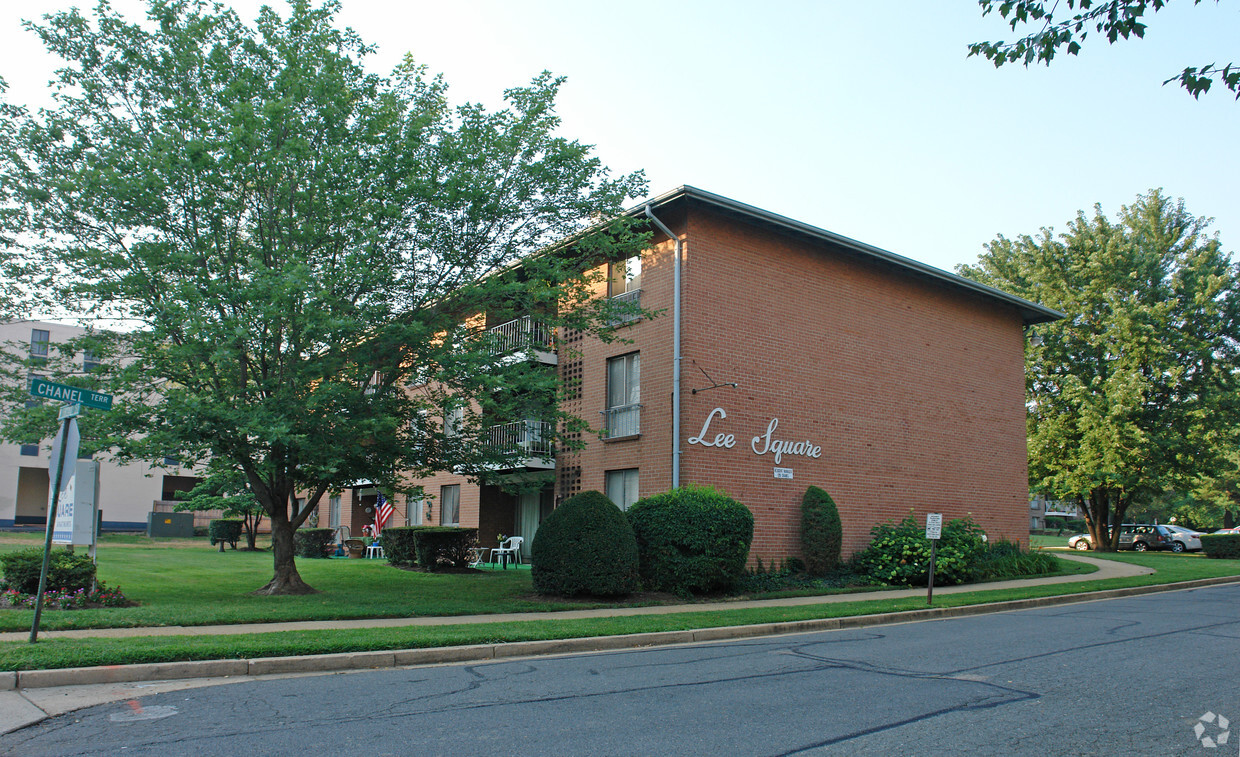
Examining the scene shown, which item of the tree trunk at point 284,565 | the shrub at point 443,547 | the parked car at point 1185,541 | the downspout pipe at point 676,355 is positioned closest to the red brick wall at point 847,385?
the downspout pipe at point 676,355

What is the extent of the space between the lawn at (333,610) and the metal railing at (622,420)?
3.95 metres

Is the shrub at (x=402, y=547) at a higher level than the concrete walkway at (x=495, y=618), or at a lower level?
higher

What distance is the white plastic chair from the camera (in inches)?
945

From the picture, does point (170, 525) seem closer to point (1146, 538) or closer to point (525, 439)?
point (525, 439)

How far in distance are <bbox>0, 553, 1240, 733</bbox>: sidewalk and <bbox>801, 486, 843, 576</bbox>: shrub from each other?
8.92ft

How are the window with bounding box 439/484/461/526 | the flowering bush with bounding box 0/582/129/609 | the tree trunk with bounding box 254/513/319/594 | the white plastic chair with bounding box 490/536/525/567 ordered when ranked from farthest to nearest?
the window with bounding box 439/484/461/526, the white plastic chair with bounding box 490/536/525/567, the tree trunk with bounding box 254/513/319/594, the flowering bush with bounding box 0/582/129/609

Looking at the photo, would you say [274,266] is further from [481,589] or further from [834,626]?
[834,626]

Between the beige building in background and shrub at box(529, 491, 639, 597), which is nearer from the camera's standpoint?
shrub at box(529, 491, 639, 597)

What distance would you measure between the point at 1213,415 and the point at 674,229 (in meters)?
26.3

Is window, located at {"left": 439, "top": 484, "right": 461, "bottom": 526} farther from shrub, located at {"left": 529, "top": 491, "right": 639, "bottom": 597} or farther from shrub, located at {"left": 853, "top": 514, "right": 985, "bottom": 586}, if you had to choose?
shrub, located at {"left": 853, "top": 514, "right": 985, "bottom": 586}

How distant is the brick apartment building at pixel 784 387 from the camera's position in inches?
745

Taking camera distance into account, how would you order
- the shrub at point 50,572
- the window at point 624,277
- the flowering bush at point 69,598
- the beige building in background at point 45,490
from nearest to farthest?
the flowering bush at point 69,598, the shrub at point 50,572, the window at point 624,277, the beige building in background at point 45,490

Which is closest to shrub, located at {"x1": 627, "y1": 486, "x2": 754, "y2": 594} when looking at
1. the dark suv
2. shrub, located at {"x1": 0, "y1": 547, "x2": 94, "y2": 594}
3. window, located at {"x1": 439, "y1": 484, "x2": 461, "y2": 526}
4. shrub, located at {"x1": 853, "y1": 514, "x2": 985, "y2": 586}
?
shrub, located at {"x1": 853, "y1": 514, "x2": 985, "y2": 586}

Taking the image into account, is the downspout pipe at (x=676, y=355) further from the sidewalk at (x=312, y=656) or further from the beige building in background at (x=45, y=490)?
the beige building in background at (x=45, y=490)
